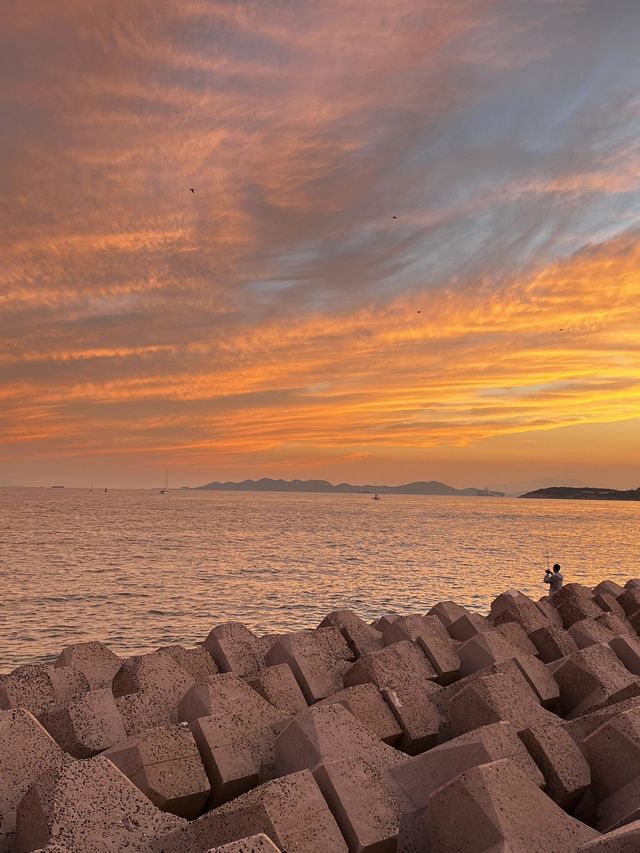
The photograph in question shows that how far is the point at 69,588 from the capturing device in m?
25.5

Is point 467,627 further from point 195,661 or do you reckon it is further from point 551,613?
point 195,661

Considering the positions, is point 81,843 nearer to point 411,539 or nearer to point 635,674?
point 635,674

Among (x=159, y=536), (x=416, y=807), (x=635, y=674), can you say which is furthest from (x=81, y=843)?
(x=159, y=536)

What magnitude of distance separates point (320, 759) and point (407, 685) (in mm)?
2032

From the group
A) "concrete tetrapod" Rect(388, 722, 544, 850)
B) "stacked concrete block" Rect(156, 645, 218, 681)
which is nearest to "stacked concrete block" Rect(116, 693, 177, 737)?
"stacked concrete block" Rect(156, 645, 218, 681)

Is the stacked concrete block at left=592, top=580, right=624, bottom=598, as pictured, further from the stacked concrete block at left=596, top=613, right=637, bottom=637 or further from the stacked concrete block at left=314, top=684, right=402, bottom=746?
the stacked concrete block at left=314, top=684, right=402, bottom=746

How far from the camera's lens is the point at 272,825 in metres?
3.18

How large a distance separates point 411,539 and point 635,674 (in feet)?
158

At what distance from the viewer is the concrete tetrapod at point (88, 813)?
3.25 metres

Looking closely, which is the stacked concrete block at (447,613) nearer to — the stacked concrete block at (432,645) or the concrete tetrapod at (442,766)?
the stacked concrete block at (432,645)

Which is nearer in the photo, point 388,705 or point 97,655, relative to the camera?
point 388,705

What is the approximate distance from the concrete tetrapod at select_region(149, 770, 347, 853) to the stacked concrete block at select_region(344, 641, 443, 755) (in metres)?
2.06

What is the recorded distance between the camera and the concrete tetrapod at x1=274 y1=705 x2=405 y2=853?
3479mm

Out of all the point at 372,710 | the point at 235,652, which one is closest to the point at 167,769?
the point at 372,710
